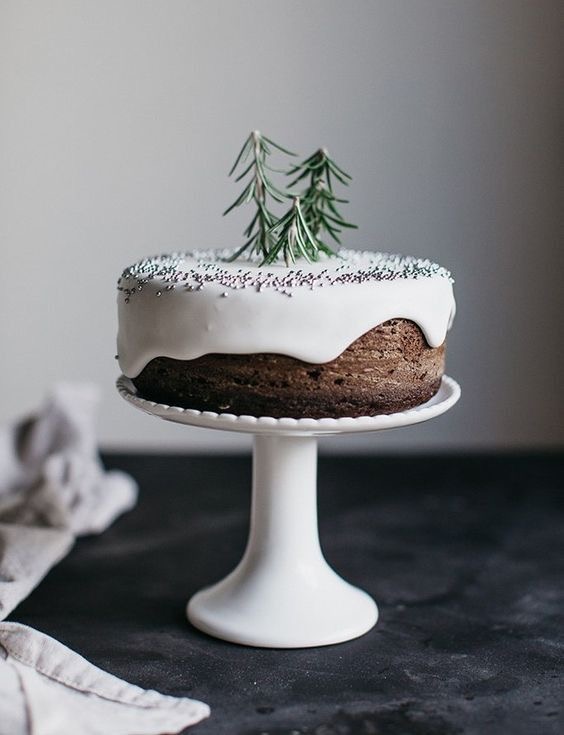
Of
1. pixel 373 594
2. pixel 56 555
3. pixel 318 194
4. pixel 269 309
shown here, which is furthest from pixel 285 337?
pixel 56 555

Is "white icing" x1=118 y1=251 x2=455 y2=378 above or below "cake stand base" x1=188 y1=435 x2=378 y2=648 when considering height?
above

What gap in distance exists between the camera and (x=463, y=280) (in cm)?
203

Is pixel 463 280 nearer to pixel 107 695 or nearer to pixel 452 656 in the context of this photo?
pixel 452 656

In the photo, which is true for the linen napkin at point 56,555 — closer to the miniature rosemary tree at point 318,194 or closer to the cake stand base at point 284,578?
the cake stand base at point 284,578

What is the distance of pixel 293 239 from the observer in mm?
1128

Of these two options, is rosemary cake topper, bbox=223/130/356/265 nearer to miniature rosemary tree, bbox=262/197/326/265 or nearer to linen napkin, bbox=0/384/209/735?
miniature rosemary tree, bbox=262/197/326/265

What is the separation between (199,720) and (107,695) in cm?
9

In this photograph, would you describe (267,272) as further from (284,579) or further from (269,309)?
(284,579)

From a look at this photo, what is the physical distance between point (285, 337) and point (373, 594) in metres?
0.43

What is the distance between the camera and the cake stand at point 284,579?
117cm

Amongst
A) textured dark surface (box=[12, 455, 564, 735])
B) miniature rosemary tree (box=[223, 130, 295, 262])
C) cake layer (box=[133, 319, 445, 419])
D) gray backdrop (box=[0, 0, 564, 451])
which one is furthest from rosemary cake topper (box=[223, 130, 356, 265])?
gray backdrop (box=[0, 0, 564, 451])

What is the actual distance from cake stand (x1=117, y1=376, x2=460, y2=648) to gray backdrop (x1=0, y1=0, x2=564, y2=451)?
85cm

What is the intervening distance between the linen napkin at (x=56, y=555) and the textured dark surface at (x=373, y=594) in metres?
0.03

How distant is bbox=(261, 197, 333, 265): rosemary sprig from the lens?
3.66 feet
